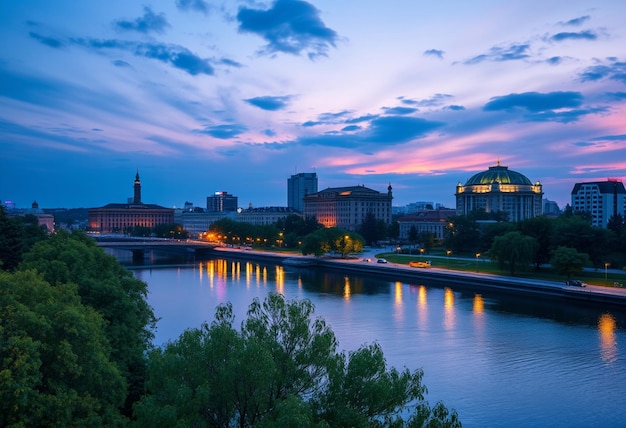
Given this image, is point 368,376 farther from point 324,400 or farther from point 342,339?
point 342,339

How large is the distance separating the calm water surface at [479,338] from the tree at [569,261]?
6309mm

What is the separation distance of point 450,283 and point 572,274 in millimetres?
11236

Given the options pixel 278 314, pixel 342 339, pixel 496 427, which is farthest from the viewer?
pixel 342 339

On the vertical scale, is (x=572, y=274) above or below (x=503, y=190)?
below

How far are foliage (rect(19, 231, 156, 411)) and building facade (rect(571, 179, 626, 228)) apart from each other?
142m

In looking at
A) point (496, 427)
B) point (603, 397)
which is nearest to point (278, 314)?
point (496, 427)

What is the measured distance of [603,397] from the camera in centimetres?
2309

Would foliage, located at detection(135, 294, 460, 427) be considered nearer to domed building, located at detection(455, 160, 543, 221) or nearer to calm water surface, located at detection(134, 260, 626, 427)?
calm water surface, located at detection(134, 260, 626, 427)

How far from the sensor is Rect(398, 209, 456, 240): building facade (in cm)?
12544

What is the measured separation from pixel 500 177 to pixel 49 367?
489ft

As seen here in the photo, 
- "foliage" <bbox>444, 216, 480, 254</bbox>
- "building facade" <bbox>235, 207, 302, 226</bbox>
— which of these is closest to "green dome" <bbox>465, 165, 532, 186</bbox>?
"building facade" <bbox>235, 207, 302, 226</bbox>

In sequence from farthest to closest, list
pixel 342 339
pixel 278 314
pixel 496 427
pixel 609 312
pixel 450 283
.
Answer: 1. pixel 450 283
2. pixel 609 312
3. pixel 342 339
4. pixel 496 427
5. pixel 278 314

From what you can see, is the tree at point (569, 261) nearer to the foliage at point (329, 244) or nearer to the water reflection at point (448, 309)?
the water reflection at point (448, 309)

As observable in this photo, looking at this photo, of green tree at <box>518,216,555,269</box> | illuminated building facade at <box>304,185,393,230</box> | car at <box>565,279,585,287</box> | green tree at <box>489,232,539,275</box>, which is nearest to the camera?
car at <box>565,279,585,287</box>
